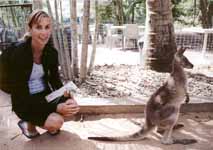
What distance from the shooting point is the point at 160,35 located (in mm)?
5934

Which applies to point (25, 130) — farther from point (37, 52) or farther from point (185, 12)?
point (185, 12)

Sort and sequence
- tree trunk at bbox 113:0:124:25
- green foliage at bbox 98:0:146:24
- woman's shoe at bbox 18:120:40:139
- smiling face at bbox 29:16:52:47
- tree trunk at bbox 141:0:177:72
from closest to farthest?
smiling face at bbox 29:16:52:47, woman's shoe at bbox 18:120:40:139, tree trunk at bbox 141:0:177:72, tree trunk at bbox 113:0:124:25, green foliage at bbox 98:0:146:24

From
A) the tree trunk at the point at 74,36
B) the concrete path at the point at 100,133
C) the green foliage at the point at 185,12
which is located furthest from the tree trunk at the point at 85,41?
the green foliage at the point at 185,12

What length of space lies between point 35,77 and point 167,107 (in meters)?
1.39

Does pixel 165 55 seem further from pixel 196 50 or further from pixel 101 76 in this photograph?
pixel 196 50

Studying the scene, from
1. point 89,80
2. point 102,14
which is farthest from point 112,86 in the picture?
point 102,14

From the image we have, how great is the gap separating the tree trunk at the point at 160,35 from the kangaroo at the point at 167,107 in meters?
2.32

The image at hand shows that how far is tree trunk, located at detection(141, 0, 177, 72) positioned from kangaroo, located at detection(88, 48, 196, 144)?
2.32 m

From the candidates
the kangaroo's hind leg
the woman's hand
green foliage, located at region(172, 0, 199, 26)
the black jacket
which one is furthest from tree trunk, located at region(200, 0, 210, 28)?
the black jacket

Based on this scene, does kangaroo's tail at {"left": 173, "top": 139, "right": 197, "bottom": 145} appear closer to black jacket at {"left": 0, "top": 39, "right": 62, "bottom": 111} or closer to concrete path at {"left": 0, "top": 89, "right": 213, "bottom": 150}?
concrete path at {"left": 0, "top": 89, "right": 213, "bottom": 150}

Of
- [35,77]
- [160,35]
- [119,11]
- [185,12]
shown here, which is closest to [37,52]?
[35,77]

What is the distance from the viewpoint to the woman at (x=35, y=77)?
338 centimetres

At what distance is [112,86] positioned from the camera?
18.0ft

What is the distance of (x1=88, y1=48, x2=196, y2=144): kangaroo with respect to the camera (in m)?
3.46
